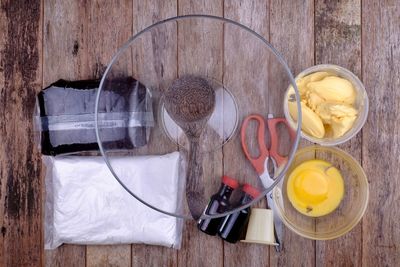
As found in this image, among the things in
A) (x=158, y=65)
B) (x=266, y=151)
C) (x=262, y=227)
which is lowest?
(x=262, y=227)

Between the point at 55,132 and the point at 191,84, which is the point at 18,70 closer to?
the point at 55,132

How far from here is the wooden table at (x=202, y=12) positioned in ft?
2.43

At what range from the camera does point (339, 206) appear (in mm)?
718

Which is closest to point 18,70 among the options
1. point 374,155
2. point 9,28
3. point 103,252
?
point 9,28

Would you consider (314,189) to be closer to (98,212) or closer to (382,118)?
(382,118)

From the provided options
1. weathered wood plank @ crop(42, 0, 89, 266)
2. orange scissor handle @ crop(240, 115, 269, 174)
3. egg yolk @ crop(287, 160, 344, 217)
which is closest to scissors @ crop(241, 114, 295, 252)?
orange scissor handle @ crop(240, 115, 269, 174)

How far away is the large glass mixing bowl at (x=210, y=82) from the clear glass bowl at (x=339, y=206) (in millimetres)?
109

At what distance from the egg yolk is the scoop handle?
6.4 inches

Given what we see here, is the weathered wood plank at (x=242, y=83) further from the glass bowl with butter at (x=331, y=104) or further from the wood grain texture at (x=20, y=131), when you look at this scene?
the wood grain texture at (x=20, y=131)

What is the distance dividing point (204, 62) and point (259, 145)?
12 centimetres

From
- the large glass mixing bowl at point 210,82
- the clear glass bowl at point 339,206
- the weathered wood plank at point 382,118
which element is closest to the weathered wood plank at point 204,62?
the large glass mixing bowl at point 210,82

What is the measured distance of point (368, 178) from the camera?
740mm

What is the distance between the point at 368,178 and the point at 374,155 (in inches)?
1.4

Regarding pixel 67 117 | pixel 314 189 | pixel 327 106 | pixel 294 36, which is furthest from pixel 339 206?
pixel 67 117
